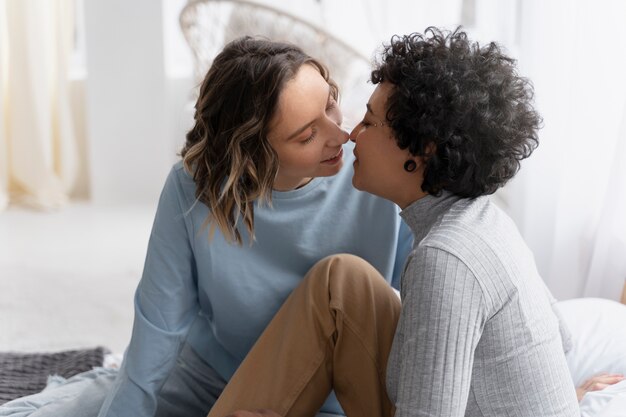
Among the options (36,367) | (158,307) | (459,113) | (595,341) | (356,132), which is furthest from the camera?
(36,367)

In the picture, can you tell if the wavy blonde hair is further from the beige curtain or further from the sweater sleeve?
the beige curtain

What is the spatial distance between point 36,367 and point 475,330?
126 cm

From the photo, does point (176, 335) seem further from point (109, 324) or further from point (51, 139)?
point (51, 139)

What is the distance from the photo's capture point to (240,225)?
5.41 ft

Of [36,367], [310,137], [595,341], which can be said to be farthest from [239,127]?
[36,367]

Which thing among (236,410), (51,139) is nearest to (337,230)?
(236,410)

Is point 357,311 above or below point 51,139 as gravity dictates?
above

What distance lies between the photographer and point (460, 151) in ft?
4.30

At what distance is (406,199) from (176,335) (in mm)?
522

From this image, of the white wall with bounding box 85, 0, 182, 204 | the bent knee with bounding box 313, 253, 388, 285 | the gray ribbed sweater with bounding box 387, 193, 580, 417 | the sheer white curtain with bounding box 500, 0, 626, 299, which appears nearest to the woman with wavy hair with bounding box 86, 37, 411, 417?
the bent knee with bounding box 313, 253, 388, 285

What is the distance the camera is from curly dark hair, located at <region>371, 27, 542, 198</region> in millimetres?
1302

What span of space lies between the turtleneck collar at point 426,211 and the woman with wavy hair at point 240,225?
20cm

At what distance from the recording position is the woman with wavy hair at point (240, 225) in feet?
4.90

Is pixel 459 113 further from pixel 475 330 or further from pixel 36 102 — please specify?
pixel 36 102
